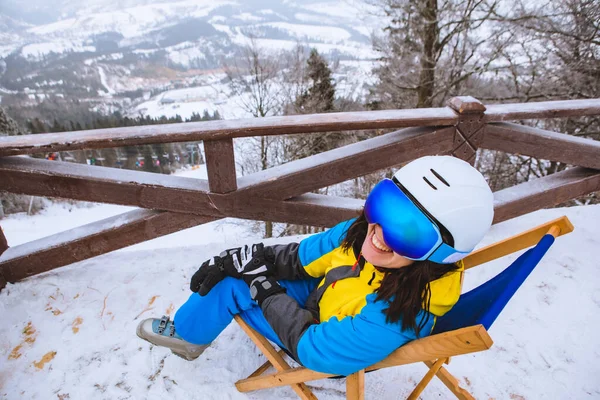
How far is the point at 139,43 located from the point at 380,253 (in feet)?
585

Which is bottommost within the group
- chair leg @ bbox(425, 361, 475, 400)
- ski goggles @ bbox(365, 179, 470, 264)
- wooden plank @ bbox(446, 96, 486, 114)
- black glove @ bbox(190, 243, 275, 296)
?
chair leg @ bbox(425, 361, 475, 400)

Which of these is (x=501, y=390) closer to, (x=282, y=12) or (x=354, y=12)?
(x=354, y=12)

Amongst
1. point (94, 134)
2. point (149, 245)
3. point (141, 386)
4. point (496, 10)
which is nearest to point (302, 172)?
point (94, 134)

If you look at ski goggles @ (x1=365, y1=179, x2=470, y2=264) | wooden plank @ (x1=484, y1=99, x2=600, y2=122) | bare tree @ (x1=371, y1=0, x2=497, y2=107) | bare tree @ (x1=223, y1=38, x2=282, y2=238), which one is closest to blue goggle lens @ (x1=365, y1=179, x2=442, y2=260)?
ski goggles @ (x1=365, y1=179, x2=470, y2=264)

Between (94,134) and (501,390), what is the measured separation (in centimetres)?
276

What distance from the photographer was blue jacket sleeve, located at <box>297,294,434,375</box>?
1.19 metres

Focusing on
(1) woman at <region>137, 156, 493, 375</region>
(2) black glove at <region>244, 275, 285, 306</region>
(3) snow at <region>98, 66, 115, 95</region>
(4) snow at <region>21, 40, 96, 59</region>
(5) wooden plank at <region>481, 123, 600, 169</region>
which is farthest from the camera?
(4) snow at <region>21, 40, 96, 59</region>

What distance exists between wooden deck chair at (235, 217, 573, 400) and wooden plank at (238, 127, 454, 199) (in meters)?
1.00

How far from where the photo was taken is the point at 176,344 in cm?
186

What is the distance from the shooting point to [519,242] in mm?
1432

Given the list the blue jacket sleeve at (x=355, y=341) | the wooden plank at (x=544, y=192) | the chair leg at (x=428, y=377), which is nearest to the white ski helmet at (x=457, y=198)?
the blue jacket sleeve at (x=355, y=341)

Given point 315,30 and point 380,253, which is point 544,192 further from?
point 315,30

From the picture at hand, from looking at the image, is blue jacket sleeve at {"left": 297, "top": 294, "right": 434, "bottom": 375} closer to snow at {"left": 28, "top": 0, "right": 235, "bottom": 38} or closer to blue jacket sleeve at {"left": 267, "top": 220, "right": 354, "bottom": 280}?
blue jacket sleeve at {"left": 267, "top": 220, "right": 354, "bottom": 280}

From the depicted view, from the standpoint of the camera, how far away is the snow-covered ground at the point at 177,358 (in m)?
1.88
